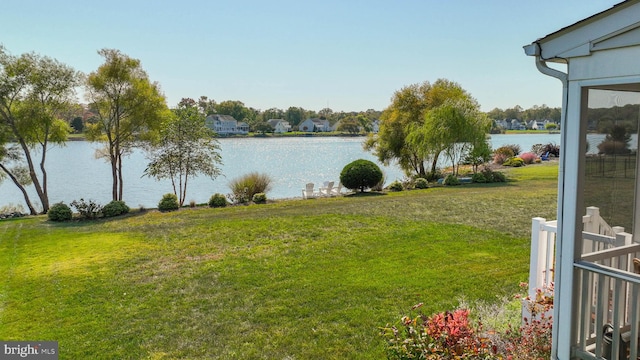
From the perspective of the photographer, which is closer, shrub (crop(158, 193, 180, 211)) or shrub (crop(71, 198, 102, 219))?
shrub (crop(71, 198, 102, 219))

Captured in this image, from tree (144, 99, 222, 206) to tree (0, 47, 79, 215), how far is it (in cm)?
355

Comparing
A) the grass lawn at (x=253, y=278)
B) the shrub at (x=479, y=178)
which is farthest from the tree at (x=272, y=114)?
the grass lawn at (x=253, y=278)

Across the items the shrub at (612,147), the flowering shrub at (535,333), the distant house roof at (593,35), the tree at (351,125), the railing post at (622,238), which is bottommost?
the flowering shrub at (535,333)

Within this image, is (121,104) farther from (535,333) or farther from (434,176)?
(535,333)

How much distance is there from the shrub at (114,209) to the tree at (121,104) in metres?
2.82

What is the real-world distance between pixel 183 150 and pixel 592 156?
16.6 metres

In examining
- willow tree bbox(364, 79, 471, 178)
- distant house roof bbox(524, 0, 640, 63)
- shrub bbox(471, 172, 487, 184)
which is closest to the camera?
distant house roof bbox(524, 0, 640, 63)

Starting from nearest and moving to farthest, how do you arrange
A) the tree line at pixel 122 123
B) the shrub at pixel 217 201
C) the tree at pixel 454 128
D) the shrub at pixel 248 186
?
the tree line at pixel 122 123 < the shrub at pixel 217 201 < the shrub at pixel 248 186 < the tree at pixel 454 128

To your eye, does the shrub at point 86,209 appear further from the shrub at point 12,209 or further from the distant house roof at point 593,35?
the distant house roof at point 593,35

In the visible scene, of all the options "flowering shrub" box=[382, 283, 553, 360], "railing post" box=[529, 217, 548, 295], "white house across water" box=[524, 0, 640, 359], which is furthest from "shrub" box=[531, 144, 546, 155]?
"white house across water" box=[524, 0, 640, 359]

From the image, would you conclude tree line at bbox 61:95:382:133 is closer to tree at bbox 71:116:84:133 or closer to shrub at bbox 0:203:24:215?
tree at bbox 71:116:84:133

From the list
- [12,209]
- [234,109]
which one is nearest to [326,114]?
[234,109]

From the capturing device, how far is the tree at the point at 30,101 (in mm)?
14820

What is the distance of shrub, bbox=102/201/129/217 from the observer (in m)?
13.9
